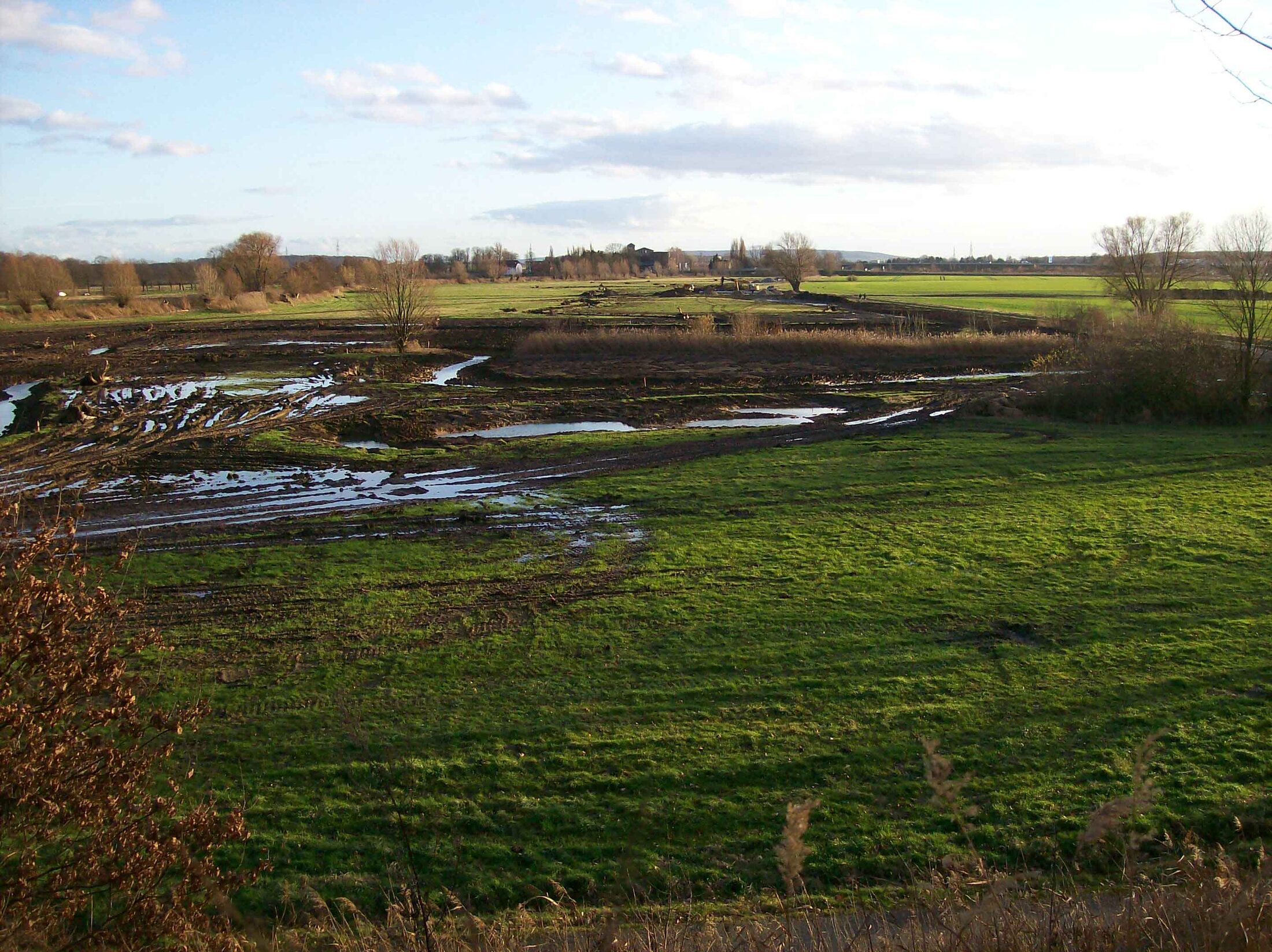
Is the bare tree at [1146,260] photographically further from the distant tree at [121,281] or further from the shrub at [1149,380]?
the distant tree at [121,281]

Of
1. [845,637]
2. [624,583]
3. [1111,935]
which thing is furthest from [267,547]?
[1111,935]

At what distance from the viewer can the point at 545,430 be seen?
2927cm

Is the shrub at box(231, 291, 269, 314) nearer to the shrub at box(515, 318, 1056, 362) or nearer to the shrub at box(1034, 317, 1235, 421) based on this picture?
the shrub at box(515, 318, 1056, 362)

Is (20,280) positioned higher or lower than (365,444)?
higher

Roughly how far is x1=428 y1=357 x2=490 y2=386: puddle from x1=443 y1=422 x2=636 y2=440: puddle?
374 inches

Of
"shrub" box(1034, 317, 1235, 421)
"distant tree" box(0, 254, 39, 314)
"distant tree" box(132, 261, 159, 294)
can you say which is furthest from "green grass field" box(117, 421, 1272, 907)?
"distant tree" box(132, 261, 159, 294)

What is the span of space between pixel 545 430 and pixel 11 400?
74.3 feet

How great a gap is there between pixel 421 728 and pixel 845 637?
18.1 ft

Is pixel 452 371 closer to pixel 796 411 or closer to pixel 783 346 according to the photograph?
pixel 783 346

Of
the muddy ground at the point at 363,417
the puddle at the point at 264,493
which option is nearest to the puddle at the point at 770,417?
the muddy ground at the point at 363,417

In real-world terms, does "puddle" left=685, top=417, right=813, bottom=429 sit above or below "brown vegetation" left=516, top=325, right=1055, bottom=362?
below

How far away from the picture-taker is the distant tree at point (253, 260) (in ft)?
324

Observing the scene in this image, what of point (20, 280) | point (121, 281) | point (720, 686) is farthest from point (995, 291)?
point (720, 686)

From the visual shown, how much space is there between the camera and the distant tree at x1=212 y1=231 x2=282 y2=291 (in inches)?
3890
